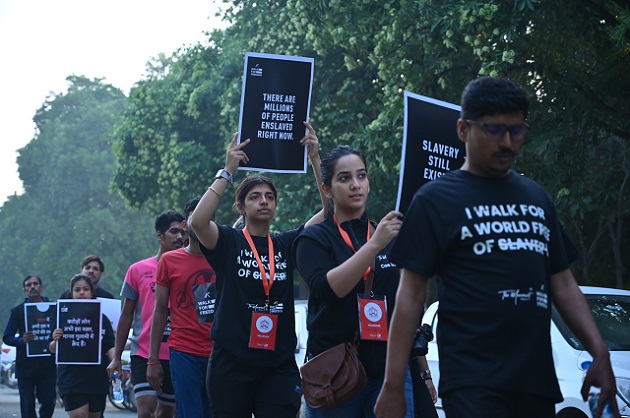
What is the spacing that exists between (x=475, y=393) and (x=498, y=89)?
1.04 m

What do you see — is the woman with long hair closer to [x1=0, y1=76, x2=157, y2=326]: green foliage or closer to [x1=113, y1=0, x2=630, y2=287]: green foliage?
[x1=113, y1=0, x2=630, y2=287]: green foliage

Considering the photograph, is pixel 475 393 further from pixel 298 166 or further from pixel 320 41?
pixel 320 41

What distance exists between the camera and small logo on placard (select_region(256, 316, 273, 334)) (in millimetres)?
6438

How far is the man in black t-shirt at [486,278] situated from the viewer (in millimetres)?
4020

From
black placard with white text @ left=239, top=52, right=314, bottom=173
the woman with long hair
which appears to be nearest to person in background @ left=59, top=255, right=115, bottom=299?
black placard with white text @ left=239, top=52, right=314, bottom=173

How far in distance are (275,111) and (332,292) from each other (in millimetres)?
1977

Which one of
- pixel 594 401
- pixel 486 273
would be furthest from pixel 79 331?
pixel 486 273

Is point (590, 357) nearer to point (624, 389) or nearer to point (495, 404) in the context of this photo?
point (624, 389)

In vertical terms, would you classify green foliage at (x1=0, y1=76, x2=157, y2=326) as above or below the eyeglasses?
above

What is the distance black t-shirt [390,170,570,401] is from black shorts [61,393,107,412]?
705 cm

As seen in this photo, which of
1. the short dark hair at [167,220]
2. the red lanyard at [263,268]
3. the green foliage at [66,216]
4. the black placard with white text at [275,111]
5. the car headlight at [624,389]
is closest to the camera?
the red lanyard at [263,268]

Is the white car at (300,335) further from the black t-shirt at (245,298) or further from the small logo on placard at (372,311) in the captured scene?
the small logo on placard at (372,311)

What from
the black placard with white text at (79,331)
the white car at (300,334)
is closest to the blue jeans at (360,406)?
the black placard with white text at (79,331)

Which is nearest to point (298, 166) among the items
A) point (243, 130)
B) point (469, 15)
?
point (243, 130)
